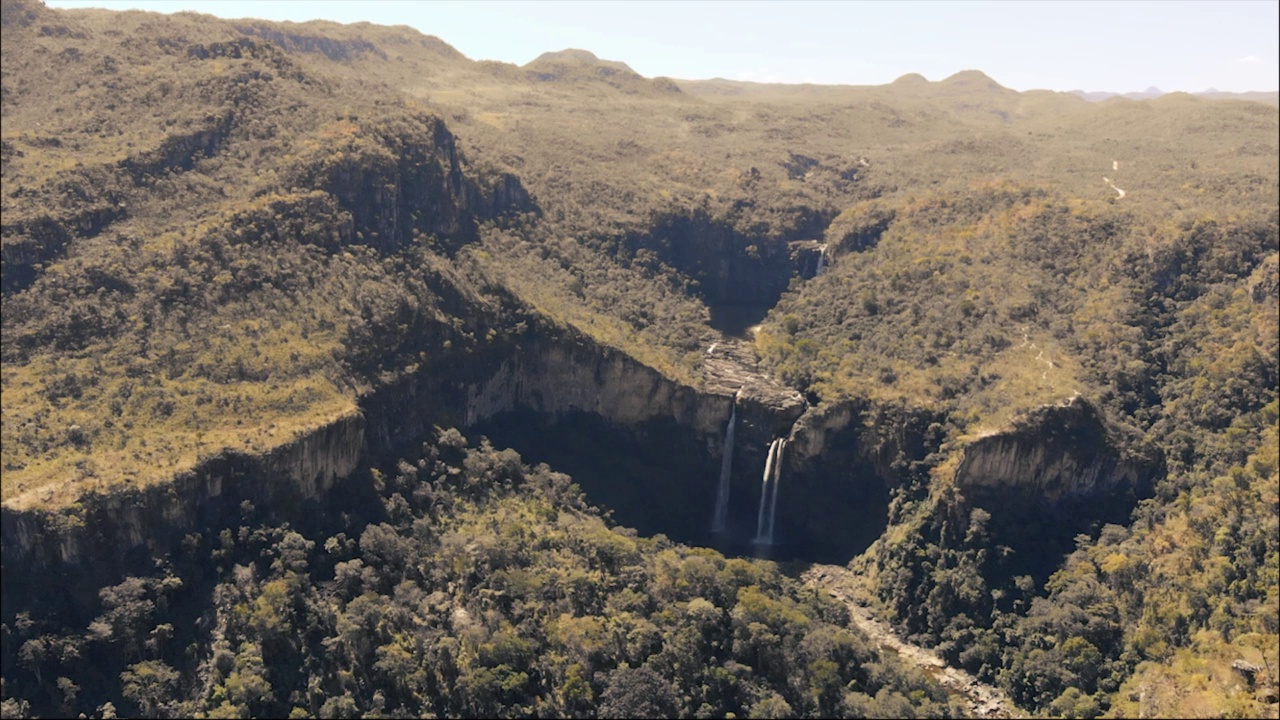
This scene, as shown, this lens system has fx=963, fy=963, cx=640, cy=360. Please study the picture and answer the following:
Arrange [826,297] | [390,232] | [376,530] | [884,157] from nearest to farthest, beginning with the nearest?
1. [376,530]
2. [390,232]
3. [826,297]
4. [884,157]

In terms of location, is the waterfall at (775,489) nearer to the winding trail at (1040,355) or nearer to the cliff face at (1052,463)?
the cliff face at (1052,463)

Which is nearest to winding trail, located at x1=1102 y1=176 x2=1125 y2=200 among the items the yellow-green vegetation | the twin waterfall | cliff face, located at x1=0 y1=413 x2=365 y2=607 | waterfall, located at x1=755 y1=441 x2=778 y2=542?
waterfall, located at x1=755 y1=441 x2=778 y2=542

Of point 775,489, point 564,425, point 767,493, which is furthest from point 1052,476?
point 564,425

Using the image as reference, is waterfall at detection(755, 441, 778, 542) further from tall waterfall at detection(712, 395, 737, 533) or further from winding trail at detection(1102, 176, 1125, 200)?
winding trail at detection(1102, 176, 1125, 200)

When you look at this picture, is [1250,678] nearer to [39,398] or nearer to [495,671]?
[495,671]

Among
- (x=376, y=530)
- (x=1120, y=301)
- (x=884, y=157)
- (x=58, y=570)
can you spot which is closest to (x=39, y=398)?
(x=58, y=570)

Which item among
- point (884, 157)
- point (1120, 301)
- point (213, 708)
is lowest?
point (213, 708)

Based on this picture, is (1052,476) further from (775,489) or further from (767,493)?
(767,493)
